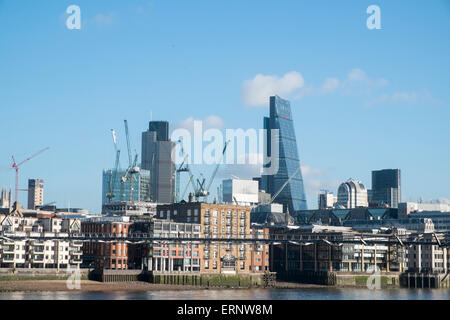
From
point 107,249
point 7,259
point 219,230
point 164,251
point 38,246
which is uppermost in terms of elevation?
point 219,230

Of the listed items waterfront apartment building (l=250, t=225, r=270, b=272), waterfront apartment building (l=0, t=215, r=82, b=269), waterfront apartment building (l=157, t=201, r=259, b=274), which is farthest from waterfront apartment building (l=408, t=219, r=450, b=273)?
waterfront apartment building (l=0, t=215, r=82, b=269)

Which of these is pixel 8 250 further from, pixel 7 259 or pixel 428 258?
pixel 428 258

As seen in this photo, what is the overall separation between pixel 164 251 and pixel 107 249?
950 centimetres

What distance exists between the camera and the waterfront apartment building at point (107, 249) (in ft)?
429

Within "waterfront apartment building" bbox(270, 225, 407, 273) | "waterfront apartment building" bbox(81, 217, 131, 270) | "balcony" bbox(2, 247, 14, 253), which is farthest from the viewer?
"waterfront apartment building" bbox(270, 225, 407, 273)

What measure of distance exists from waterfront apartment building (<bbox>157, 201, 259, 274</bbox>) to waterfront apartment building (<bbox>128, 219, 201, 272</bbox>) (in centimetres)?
282

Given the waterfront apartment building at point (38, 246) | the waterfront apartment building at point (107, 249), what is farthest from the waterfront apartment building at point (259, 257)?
the waterfront apartment building at point (38, 246)

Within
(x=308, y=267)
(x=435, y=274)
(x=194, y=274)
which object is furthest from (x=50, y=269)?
(x=435, y=274)

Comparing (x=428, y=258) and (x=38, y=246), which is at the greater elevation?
(x=38, y=246)

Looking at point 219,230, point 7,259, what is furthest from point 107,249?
point 219,230

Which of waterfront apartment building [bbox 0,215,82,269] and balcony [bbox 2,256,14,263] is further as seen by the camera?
waterfront apartment building [bbox 0,215,82,269]

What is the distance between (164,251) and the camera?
133375mm

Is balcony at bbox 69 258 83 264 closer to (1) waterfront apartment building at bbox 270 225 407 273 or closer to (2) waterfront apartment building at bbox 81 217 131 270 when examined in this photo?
(2) waterfront apartment building at bbox 81 217 131 270

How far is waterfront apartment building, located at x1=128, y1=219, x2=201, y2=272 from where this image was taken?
433 feet
